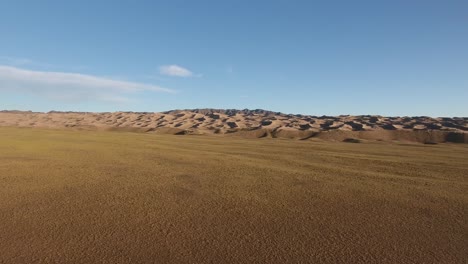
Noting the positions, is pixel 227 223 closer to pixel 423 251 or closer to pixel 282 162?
pixel 423 251

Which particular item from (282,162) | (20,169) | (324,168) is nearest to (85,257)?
(20,169)

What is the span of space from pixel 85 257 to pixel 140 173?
10.4 metres

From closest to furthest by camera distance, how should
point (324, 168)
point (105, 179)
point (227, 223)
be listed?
1. point (227, 223)
2. point (105, 179)
3. point (324, 168)

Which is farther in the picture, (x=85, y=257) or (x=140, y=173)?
(x=140, y=173)

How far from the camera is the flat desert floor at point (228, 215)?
26.0 feet

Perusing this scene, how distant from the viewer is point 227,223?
1000 cm

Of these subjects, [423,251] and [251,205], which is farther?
[251,205]

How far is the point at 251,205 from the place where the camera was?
11.9m

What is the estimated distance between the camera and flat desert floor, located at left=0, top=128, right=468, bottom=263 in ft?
26.0

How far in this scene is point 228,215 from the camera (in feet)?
35.3

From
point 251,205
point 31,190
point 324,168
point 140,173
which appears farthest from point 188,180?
point 324,168

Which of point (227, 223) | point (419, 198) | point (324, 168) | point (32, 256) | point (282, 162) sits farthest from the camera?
point (282, 162)

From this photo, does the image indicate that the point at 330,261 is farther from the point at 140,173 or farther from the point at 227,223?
the point at 140,173

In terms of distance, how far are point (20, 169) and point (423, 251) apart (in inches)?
703
